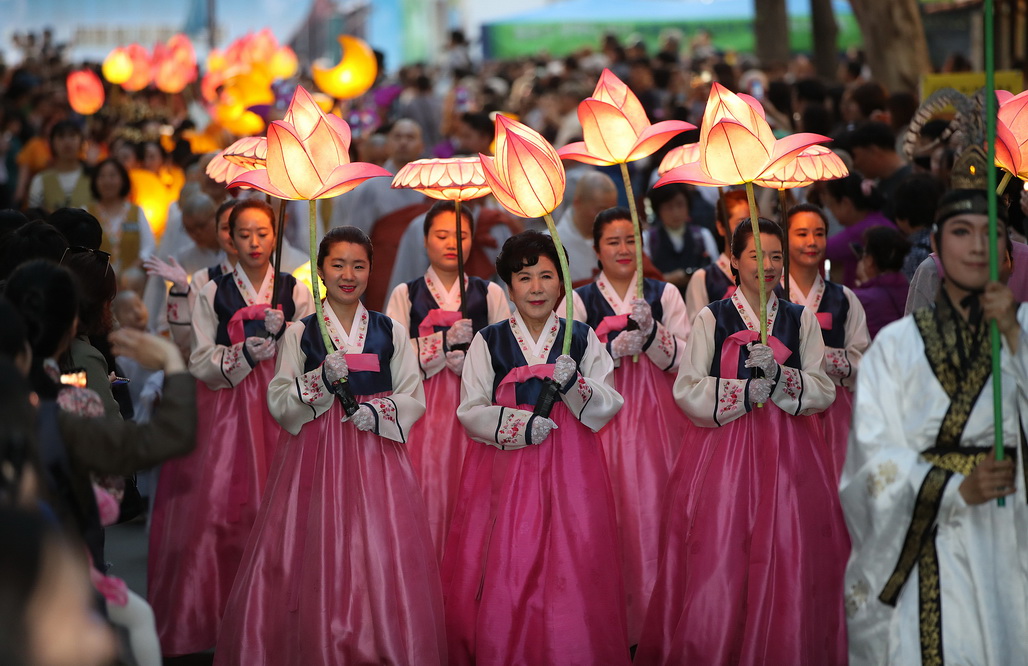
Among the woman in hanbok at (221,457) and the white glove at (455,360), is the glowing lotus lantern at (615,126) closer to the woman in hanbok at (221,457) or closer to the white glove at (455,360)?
the white glove at (455,360)

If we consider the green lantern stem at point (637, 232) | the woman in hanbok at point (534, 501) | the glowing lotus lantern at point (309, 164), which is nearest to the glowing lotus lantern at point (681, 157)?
the green lantern stem at point (637, 232)

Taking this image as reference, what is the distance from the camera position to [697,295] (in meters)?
5.30

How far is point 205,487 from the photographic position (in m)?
4.71

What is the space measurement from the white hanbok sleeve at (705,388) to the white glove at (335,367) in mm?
1093

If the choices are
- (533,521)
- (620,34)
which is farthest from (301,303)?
(620,34)

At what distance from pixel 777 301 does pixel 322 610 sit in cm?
182

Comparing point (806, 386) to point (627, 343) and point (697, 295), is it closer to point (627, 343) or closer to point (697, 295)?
point (627, 343)

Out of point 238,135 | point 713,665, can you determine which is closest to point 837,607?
point 713,665

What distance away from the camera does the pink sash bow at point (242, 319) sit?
15.7 feet

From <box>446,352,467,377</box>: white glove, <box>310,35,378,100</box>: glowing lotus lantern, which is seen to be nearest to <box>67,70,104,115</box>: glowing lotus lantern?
<box>310,35,378,100</box>: glowing lotus lantern

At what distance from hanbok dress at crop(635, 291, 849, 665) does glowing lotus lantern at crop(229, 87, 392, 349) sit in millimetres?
1246

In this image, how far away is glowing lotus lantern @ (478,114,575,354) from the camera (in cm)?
396

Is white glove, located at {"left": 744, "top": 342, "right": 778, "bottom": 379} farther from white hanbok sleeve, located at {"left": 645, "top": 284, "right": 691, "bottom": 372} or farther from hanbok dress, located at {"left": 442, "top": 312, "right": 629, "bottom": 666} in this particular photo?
white hanbok sleeve, located at {"left": 645, "top": 284, "right": 691, "bottom": 372}

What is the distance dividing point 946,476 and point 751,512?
1.12 metres
